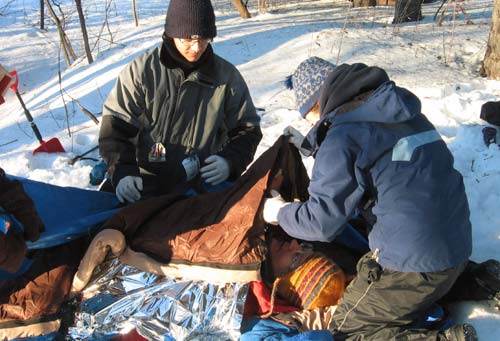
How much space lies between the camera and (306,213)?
1.75 m

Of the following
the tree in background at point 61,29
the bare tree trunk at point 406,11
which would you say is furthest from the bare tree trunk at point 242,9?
the tree in background at point 61,29

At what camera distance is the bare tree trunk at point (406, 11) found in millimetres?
7336

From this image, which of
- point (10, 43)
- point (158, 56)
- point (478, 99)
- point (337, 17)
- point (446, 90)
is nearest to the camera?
point (158, 56)

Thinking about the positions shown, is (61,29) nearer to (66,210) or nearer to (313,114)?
(66,210)

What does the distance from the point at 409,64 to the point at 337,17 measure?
9.72 ft

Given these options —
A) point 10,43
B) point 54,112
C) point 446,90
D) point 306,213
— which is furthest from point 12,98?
point 306,213

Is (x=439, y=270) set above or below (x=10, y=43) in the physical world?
below

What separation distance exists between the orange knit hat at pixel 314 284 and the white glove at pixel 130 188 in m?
0.83

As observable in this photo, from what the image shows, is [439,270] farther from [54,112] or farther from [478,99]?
[54,112]

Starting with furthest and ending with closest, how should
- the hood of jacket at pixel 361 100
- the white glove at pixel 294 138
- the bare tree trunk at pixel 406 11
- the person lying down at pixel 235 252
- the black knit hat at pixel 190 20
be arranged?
the bare tree trunk at pixel 406 11 < the white glove at pixel 294 138 < the black knit hat at pixel 190 20 < the person lying down at pixel 235 252 < the hood of jacket at pixel 361 100

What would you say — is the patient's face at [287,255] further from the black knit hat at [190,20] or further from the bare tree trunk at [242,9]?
the bare tree trunk at [242,9]

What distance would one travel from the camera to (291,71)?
19.2 ft

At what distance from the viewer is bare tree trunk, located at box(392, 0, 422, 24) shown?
289 inches

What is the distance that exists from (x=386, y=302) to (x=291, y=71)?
14.7 feet
